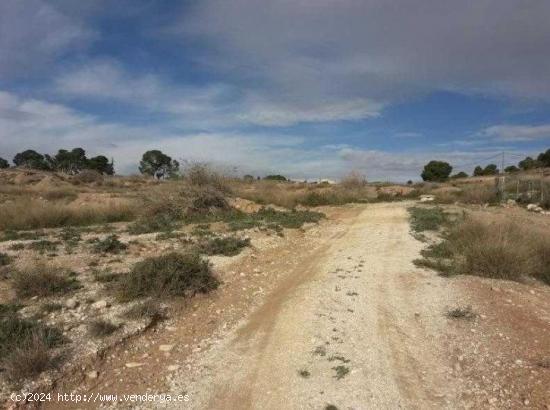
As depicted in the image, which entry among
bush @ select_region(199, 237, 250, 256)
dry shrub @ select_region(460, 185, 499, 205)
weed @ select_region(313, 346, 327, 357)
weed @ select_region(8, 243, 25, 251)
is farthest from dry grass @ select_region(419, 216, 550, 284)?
dry shrub @ select_region(460, 185, 499, 205)

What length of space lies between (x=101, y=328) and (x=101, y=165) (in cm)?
6929

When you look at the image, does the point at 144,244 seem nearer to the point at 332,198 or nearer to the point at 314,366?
the point at 314,366

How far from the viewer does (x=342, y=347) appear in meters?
5.66

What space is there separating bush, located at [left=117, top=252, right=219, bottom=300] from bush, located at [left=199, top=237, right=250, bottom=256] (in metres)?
2.17

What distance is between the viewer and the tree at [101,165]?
69.6 meters

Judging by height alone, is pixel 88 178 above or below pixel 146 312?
above

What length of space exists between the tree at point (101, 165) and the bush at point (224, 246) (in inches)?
2463

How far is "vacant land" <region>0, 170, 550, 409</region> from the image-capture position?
15.8ft

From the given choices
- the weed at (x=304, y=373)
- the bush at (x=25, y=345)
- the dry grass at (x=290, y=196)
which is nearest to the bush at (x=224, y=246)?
the bush at (x=25, y=345)

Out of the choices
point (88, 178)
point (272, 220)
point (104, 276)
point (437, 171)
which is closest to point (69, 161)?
point (88, 178)

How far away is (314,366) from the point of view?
5176 mm

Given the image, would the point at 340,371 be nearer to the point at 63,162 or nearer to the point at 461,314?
the point at 461,314

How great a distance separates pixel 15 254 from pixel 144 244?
2.61 m

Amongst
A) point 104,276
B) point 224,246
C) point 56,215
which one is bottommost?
point 104,276
